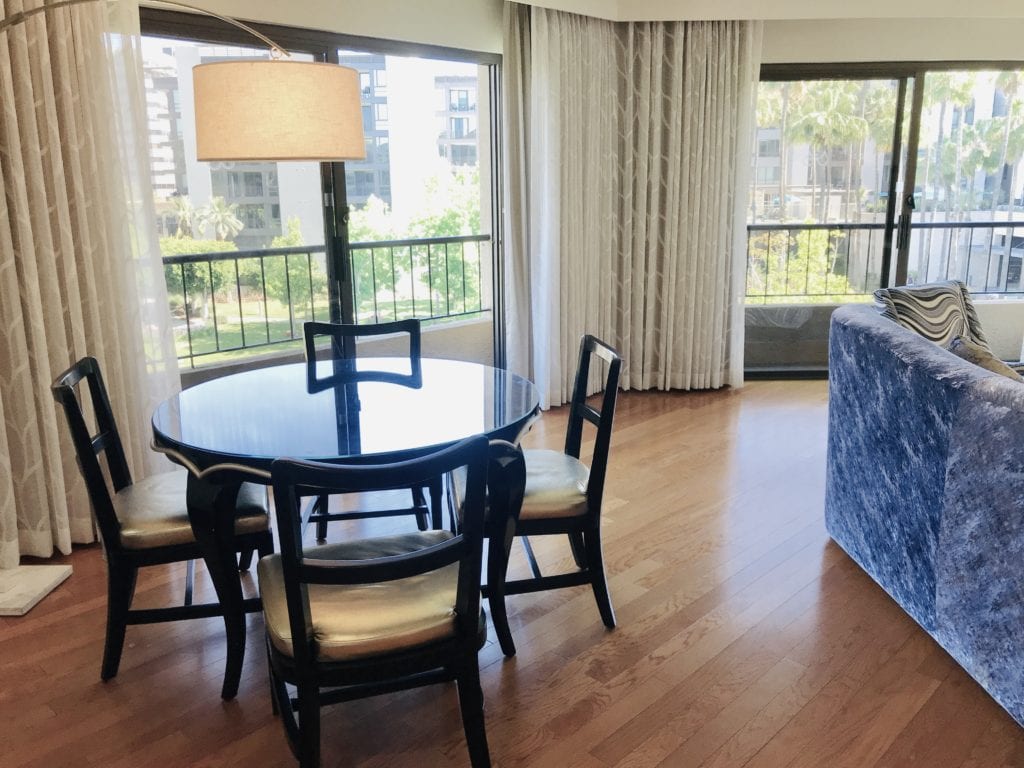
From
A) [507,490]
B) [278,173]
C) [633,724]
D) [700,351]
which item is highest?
[278,173]

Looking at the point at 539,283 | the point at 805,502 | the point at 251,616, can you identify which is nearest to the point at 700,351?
the point at 539,283

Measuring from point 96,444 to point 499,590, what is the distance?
1.17m

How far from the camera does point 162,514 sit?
2305mm

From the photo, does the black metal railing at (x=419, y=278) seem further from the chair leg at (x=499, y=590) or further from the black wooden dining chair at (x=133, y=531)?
the chair leg at (x=499, y=590)

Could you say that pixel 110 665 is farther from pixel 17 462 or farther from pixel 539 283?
pixel 539 283

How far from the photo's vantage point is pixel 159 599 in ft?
9.13

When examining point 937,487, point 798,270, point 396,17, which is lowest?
point 937,487

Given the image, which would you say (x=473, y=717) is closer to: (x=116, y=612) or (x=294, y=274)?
(x=116, y=612)

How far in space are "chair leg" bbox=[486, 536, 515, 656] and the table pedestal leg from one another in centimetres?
66

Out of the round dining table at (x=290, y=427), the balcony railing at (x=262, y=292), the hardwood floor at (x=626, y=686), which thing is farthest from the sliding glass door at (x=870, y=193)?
the round dining table at (x=290, y=427)

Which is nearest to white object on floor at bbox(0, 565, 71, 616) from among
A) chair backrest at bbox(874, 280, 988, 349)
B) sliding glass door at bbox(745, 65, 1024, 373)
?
chair backrest at bbox(874, 280, 988, 349)

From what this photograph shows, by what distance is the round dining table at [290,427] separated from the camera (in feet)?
6.62

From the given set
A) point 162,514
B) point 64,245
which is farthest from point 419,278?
point 162,514

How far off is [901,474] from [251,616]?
6.72 ft
